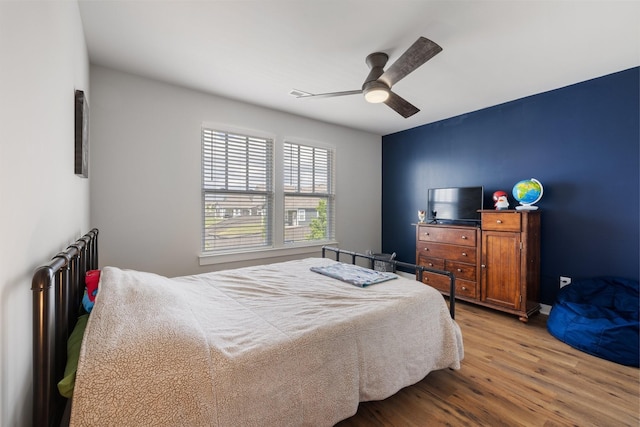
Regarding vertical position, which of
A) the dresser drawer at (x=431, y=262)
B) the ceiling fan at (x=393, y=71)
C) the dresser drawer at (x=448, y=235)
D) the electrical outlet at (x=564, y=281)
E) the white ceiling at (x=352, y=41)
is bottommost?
the electrical outlet at (x=564, y=281)

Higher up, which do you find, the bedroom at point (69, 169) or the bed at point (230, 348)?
the bedroom at point (69, 169)

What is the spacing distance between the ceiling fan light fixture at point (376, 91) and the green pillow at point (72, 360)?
92.6 inches

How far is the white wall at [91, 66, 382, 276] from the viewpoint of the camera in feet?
8.67

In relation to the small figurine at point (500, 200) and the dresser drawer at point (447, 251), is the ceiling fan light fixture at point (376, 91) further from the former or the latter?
the dresser drawer at point (447, 251)

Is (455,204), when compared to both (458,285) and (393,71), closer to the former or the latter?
(458,285)

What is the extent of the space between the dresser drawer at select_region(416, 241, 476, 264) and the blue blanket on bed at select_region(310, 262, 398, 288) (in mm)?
1643

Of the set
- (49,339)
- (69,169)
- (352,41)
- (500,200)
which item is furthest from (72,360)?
(500,200)

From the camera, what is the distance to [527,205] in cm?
315

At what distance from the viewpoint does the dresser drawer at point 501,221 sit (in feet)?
9.97

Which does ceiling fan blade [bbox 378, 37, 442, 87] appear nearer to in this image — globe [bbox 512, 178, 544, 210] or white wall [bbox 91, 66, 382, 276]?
white wall [bbox 91, 66, 382, 276]

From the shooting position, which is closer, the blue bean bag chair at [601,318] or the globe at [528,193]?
the blue bean bag chair at [601,318]

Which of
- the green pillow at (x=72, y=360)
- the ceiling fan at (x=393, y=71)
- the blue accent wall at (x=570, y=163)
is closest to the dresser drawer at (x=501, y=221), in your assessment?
the blue accent wall at (x=570, y=163)

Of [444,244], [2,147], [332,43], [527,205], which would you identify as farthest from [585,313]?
[2,147]

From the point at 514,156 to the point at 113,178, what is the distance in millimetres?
4584
